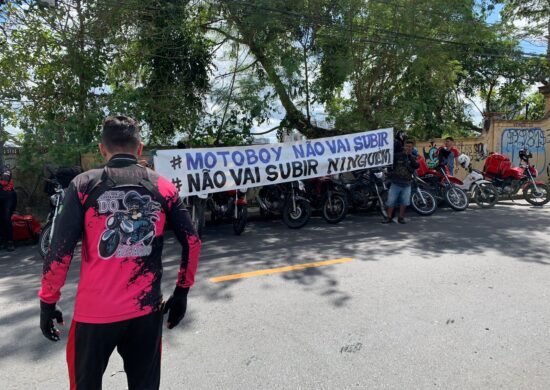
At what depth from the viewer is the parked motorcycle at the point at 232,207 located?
8492 millimetres

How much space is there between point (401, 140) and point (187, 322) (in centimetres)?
708

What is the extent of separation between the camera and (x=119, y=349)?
87.9 inches

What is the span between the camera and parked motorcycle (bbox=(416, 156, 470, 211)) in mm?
10867

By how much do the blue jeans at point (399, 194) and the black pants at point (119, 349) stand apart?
752 centimetres

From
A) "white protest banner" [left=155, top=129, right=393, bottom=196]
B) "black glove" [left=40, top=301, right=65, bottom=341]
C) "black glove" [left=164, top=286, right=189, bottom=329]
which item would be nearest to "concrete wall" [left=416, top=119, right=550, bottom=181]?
"white protest banner" [left=155, top=129, right=393, bottom=196]

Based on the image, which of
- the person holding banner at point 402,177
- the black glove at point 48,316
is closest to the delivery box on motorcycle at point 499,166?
the person holding banner at point 402,177

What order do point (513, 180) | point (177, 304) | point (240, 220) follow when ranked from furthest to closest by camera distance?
1. point (513, 180)
2. point (240, 220)
3. point (177, 304)

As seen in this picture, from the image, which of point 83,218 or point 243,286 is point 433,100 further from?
point 83,218

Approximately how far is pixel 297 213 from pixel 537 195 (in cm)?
714

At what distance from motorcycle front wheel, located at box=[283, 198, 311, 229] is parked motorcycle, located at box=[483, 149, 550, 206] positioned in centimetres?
617

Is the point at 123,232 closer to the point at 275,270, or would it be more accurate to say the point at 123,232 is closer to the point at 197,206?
the point at 275,270

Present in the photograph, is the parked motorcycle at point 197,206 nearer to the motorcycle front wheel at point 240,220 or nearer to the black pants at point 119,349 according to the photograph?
the motorcycle front wheel at point 240,220

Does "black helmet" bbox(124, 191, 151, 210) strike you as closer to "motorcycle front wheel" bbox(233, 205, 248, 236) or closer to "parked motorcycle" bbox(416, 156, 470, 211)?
"motorcycle front wheel" bbox(233, 205, 248, 236)

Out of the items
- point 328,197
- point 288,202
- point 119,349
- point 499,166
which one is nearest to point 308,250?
point 288,202
